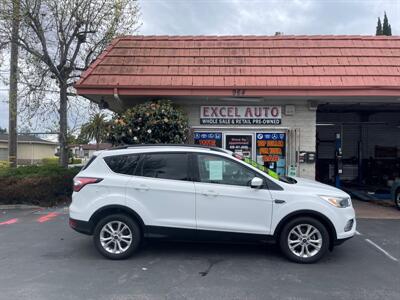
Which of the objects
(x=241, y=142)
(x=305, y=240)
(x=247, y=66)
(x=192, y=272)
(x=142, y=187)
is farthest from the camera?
(x=241, y=142)

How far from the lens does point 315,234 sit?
574cm

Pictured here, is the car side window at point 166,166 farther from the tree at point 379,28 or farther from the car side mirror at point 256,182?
the tree at point 379,28

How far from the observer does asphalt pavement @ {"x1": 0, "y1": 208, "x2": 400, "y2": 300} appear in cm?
466

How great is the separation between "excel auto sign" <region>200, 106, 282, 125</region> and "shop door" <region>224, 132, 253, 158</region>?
1.10ft

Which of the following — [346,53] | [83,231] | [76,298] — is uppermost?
[346,53]

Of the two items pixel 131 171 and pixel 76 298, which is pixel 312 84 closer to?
pixel 131 171

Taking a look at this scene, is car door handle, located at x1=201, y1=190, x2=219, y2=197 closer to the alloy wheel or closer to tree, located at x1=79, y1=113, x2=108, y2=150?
the alloy wheel

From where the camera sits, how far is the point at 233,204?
575 centimetres

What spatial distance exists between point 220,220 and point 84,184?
86.6 inches

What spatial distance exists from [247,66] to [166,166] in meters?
5.49

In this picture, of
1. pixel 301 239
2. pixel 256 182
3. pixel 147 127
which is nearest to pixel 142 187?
pixel 256 182

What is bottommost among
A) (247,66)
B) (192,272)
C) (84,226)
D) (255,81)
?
(192,272)

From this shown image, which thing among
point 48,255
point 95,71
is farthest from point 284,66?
point 48,255

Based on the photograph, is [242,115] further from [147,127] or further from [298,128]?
[147,127]
